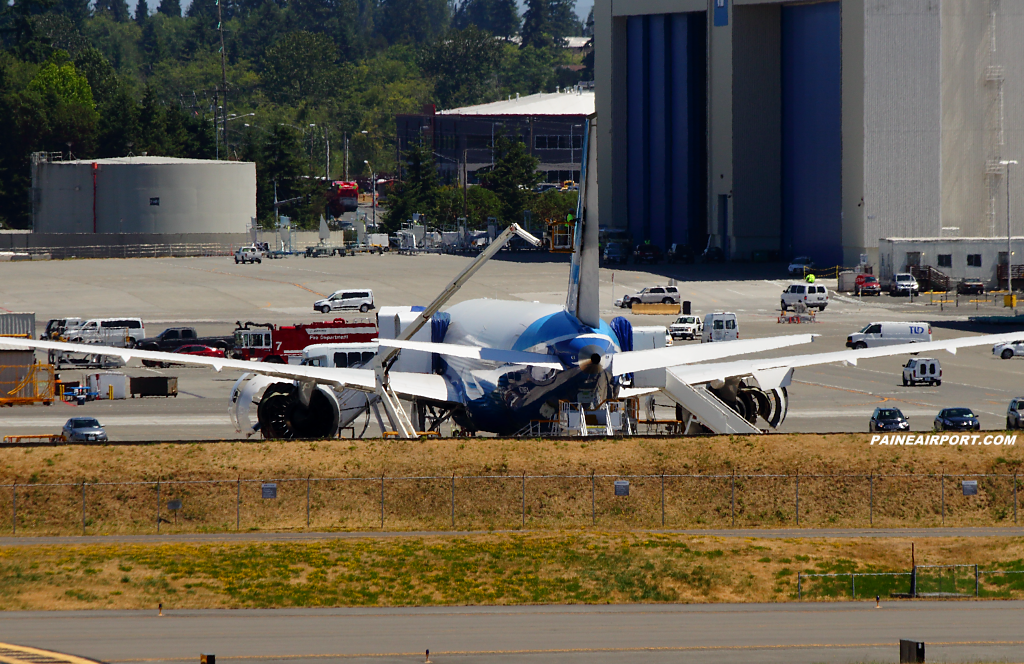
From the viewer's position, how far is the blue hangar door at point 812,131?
147 meters

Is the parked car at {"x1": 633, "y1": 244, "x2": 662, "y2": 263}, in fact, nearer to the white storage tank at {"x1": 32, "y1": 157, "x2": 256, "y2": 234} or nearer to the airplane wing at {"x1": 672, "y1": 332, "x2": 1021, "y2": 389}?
the white storage tank at {"x1": 32, "y1": 157, "x2": 256, "y2": 234}

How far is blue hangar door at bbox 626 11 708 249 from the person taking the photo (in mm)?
164750

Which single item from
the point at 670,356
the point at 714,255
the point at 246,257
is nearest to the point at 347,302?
the point at 246,257

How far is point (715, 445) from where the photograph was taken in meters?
50.6

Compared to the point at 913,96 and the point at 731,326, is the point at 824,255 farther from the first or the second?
the point at 731,326

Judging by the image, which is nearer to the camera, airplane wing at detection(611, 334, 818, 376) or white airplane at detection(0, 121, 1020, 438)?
airplane wing at detection(611, 334, 818, 376)

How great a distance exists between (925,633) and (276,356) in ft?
195

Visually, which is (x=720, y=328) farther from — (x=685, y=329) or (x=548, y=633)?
(x=548, y=633)

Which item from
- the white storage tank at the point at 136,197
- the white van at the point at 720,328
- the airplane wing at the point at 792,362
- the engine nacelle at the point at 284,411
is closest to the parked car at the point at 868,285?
the white van at the point at 720,328

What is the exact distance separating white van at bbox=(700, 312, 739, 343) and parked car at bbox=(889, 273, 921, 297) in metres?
34.5

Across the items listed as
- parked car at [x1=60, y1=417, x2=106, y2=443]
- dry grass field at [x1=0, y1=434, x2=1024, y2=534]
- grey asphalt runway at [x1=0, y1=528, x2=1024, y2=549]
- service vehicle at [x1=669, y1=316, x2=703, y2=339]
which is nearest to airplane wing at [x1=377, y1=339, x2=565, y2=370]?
dry grass field at [x1=0, y1=434, x2=1024, y2=534]

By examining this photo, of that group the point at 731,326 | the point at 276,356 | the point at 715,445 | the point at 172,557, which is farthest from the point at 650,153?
the point at 172,557

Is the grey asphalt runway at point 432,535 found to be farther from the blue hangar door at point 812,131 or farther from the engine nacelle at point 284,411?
the blue hangar door at point 812,131

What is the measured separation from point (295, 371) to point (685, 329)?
185 feet
